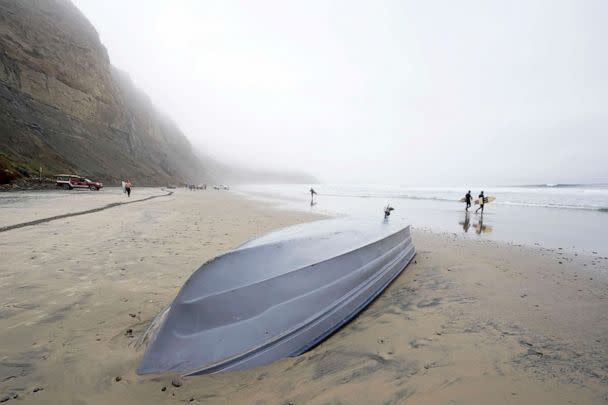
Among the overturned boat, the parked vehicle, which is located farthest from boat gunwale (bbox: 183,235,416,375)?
the parked vehicle

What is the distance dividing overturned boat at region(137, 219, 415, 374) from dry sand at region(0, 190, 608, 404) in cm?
13

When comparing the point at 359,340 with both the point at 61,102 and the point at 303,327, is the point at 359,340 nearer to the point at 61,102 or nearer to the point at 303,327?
the point at 303,327

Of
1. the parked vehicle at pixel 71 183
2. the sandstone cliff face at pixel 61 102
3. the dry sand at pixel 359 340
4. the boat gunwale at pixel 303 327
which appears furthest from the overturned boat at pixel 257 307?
the sandstone cliff face at pixel 61 102

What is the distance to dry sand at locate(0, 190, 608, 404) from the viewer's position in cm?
221

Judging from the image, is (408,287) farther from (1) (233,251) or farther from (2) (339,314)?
(1) (233,251)

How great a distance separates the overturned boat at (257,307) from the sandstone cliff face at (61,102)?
3464 cm

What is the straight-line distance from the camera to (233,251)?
9.89 feet

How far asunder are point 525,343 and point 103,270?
19.2ft

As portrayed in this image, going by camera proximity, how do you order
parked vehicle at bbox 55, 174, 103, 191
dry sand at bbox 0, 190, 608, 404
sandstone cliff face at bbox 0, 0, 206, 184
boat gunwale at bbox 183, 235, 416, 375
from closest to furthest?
dry sand at bbox 0, 190, 608, 404
boat gunwale at bbox 183, 235, 416, 375
parked vehicle at bbox 55, 174, 103, 191
sandstone cliff face at bbox 0, 0, 206, 184

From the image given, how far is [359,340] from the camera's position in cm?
304

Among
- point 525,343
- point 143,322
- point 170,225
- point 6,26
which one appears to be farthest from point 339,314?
point 6,26

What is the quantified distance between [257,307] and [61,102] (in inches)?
1982

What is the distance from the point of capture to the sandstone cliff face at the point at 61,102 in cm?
3250

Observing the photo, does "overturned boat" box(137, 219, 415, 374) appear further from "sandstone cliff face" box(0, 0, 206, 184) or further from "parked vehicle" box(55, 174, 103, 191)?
"sandstone cliff face" box(0, 0, 206, 184)
